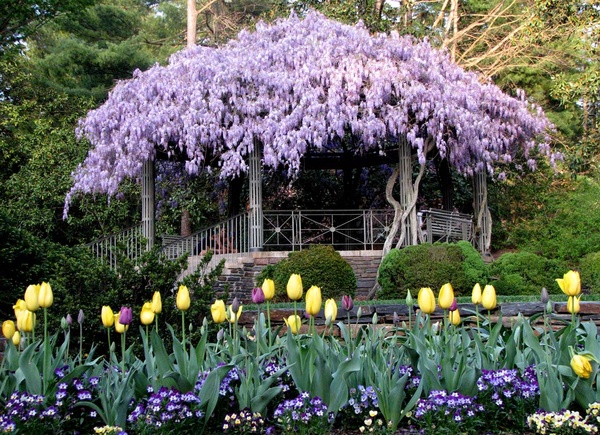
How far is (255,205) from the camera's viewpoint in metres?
13.7

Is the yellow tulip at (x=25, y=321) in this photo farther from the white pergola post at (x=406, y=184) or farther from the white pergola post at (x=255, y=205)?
the white pergola post at (x=406, y=184)

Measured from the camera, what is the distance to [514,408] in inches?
160

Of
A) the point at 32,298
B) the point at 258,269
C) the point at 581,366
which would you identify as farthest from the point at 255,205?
the point at 581,366

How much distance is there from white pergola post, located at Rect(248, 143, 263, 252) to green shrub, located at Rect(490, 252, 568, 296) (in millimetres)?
4266

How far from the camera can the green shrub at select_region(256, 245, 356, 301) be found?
35.8 feet

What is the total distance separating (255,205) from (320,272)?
308 cm

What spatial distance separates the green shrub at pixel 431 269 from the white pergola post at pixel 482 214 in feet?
12.5

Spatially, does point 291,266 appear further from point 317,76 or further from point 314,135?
point 317,76

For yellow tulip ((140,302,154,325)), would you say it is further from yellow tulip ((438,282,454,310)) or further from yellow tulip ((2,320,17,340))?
yellow tulip ((438,282,454,310))

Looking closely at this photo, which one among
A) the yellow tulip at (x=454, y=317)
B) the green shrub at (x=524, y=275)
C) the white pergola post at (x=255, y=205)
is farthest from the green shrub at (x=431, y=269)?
the yellow tulip at (x=454, y=317)

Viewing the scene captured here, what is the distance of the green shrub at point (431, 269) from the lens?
10562 mm

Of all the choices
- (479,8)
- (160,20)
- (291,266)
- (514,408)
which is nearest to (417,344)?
(514,408)

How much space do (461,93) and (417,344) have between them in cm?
982

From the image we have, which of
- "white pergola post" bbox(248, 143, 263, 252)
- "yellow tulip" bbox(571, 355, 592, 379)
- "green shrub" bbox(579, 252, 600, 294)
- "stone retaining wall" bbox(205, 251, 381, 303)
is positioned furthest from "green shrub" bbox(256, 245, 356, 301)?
"yellow tulip" bbox(571, 355, 592, 379)
